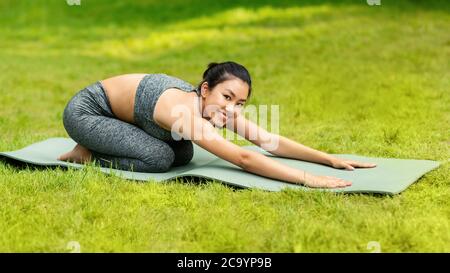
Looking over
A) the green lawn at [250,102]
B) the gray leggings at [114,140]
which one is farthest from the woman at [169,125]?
the green lawn at [250,102]

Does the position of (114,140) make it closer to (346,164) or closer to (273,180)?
(273,180)

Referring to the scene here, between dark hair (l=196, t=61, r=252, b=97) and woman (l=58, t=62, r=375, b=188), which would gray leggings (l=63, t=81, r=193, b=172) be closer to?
woman (l=58, t=62, r=375, b=188)

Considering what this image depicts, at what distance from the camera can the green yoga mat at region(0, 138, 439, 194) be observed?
12.9 ft

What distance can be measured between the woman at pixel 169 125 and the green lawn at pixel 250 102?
25 centimetres

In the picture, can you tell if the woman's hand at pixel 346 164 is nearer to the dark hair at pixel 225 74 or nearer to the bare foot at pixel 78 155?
the dark hair at pixel 225 74

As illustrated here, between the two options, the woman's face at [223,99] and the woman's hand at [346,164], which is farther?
the woman's hand at [346,164]

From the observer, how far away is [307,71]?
8469 millimetres

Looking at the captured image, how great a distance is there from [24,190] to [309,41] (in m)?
7.01

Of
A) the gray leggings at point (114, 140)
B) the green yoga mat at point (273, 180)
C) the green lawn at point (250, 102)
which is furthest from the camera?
the gray leggings at point (114, 140)

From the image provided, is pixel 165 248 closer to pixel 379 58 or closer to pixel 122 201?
pixel 122 201

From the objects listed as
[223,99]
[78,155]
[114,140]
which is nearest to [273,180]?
[223,99]

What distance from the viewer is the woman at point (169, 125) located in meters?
4.00
